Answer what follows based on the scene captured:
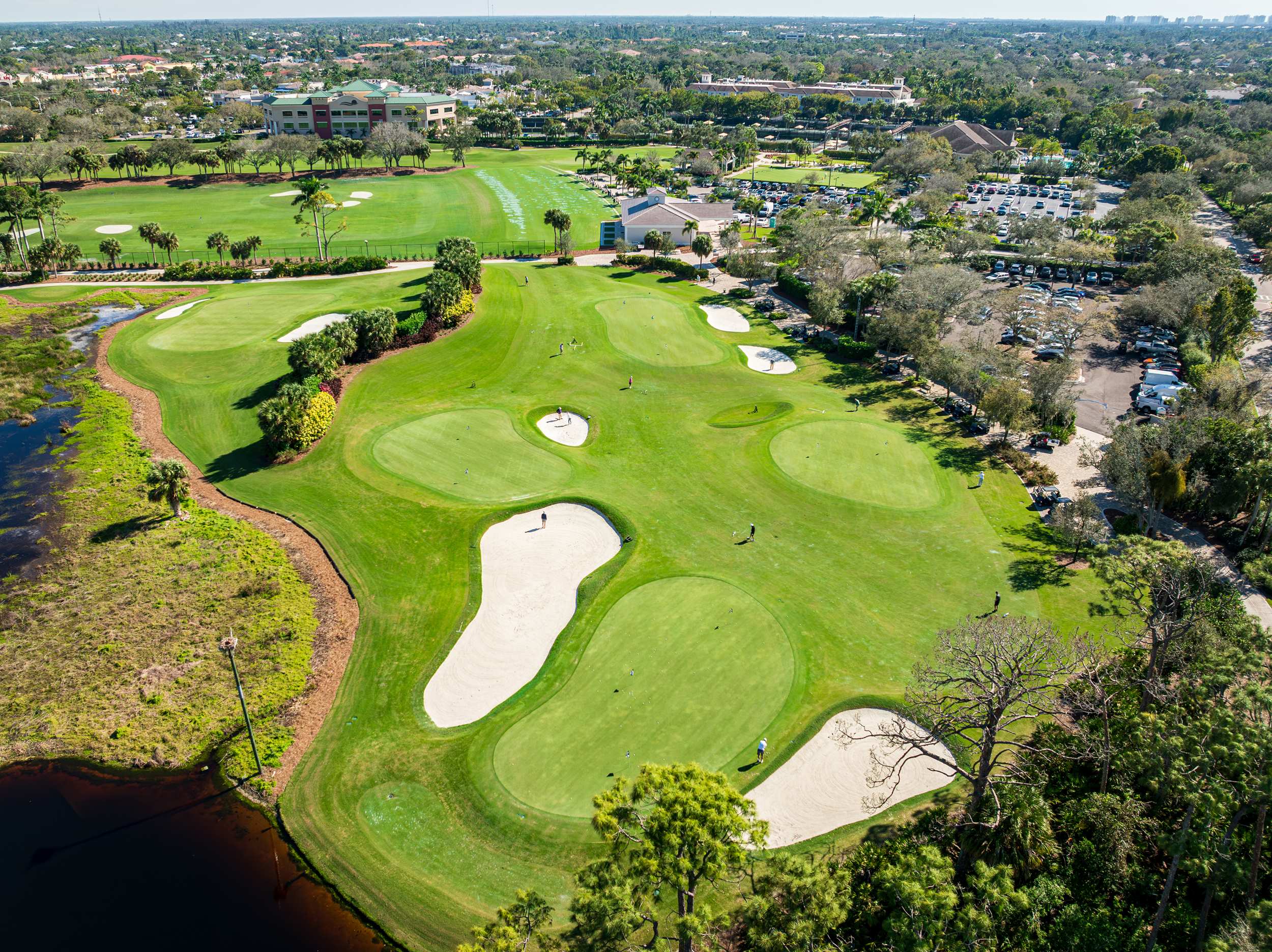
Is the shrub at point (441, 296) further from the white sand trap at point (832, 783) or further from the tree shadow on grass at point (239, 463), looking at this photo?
the white sand trap at point (832, 783)

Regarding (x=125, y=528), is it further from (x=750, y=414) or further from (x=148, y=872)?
(x=750, y=414)

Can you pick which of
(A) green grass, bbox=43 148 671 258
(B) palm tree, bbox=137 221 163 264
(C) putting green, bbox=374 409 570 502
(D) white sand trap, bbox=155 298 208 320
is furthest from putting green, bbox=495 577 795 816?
(B) palm tree, bbox=137 221 163 264

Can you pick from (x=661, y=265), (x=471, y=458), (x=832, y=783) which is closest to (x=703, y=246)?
(x=661, y=265)

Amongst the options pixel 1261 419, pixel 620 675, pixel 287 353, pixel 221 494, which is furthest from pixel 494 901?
pixel 287 353

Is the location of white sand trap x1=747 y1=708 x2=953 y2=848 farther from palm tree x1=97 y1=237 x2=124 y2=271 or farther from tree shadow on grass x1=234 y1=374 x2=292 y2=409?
palm tree x1=97 y1=237 x2=124 y2=271

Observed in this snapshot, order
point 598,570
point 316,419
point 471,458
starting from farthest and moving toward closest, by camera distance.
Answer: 1. point 316,419
2. point 471,458
3. point 598,570

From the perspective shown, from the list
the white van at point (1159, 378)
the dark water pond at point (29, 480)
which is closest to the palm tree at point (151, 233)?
the dark water pond at point (29, 480)
